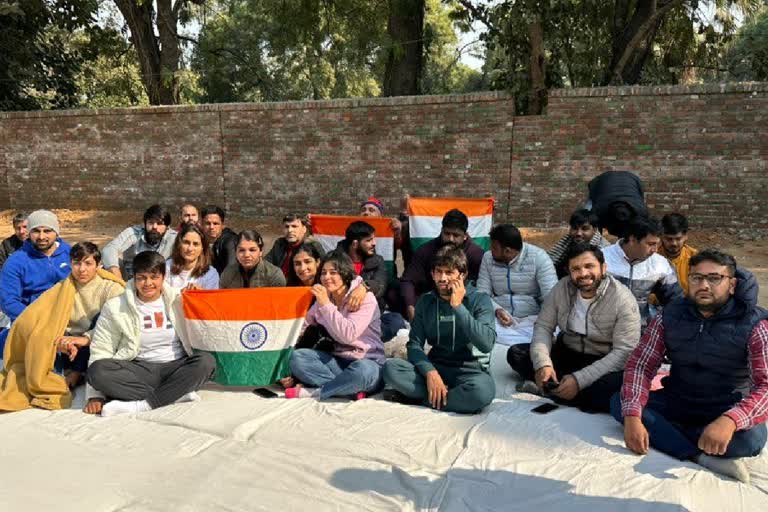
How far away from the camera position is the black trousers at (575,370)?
12.0 ft

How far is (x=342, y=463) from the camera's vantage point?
3.12 m

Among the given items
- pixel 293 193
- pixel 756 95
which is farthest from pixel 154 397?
pixel 756 95

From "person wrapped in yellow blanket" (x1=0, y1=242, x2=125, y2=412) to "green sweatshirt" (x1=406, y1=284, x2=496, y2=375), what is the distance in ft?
7.04

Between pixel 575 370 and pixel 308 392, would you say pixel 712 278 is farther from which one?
pixel 308 392

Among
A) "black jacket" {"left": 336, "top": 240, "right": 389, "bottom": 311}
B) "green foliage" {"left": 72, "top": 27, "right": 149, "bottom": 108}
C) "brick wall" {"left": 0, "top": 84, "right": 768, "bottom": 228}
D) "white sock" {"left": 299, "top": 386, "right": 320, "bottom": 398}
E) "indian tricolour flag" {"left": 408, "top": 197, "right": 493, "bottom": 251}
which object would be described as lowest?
"white sock" {"left": 299, "top": 386, "right": 320, "bottom": 398}

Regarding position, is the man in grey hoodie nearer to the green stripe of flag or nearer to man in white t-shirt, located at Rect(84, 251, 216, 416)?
the green stripe of flag

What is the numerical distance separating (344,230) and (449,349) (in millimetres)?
2994

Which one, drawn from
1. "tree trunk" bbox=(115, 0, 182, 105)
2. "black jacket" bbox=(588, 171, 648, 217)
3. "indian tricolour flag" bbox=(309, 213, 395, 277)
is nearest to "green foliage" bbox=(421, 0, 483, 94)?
"tree trunk" bbox=(115, 0, 182, 105)

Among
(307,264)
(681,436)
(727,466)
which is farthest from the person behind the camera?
(307,264)

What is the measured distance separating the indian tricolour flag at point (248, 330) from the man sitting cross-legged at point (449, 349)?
0.78m

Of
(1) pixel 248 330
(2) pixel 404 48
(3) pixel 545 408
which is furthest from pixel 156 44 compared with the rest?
(3) pixel 545 408

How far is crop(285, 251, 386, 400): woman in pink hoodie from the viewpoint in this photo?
13.1 feet

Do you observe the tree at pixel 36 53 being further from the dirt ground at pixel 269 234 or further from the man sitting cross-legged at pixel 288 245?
the man sitting cross-legged at pixel 288 245

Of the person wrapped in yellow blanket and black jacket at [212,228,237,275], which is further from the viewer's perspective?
black jacket at [212,228,237,275]
